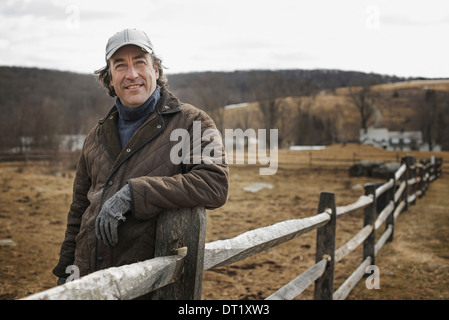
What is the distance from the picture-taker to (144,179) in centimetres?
162

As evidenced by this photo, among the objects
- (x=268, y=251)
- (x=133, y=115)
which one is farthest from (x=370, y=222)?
(x=133, y=115)

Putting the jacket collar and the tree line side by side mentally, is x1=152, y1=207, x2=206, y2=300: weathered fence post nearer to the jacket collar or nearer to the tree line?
the jacket collar

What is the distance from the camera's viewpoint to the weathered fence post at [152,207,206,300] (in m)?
1.51

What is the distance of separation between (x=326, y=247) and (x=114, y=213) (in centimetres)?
266

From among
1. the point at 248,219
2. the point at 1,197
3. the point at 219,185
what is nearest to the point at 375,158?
the point at 248,219

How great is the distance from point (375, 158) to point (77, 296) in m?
30.2

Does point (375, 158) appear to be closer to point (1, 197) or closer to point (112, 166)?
point (1, 197)

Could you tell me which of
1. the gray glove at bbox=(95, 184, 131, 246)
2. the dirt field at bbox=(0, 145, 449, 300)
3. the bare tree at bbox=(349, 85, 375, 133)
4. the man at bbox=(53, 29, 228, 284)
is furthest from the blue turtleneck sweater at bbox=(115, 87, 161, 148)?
the bare tree at bbox=(349, 85, 375, 133)

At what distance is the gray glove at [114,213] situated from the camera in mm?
1593

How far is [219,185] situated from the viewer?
5.53ft

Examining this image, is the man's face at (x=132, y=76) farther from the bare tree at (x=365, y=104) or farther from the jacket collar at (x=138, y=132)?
the bare tree at (x=365, y=104)

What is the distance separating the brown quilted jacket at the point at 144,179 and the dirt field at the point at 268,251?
3252 millimetres

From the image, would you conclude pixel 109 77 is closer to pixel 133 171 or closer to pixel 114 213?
pixel 133 171
